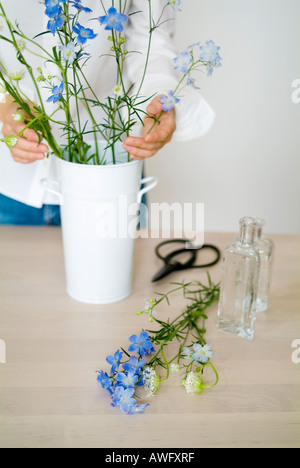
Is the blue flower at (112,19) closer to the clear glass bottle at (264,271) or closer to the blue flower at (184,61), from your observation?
the blue flower at (184,61)

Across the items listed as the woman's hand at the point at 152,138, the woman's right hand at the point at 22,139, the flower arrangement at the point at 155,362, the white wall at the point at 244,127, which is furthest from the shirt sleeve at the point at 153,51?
the white wall at the point at 244,127

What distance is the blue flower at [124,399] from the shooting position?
61 cm

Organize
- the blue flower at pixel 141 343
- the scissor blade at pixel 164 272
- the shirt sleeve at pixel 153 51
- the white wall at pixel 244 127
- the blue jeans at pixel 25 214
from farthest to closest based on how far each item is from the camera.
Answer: the white wall at pixel 244 127, the blue jeans at pixel 25 214, the shirt sleeve at pixel 153 51, the scissor blade at pixel 164 272, the blue flower at pixel 141 343

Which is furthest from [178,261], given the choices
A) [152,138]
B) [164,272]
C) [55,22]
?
[55,22]

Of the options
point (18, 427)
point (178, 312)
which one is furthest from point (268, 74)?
point (18, 427)

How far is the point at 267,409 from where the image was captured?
0.63m

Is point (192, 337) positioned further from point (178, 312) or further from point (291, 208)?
point (291, 208)

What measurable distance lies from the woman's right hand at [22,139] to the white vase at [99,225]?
0.05 meters

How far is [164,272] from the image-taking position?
0.95 metres

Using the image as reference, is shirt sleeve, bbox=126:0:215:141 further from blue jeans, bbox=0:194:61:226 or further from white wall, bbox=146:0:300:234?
white wall, bbox=146:0:300:234

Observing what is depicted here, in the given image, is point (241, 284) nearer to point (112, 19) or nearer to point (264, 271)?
point (264, 271)

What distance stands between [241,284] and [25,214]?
2.01ft

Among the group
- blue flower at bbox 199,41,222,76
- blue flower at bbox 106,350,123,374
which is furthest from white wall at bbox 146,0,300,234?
blue flower at bbox 106,350,123,374

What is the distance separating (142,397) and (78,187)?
339 mm
